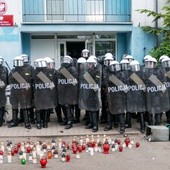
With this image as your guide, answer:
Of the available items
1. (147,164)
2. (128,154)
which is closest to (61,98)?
(128,154)

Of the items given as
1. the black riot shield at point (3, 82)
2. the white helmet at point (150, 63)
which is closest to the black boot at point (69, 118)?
the black riot shield at point (3, 82)

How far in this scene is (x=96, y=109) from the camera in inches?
450

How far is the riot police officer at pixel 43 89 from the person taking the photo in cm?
1168

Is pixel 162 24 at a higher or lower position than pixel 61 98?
higher

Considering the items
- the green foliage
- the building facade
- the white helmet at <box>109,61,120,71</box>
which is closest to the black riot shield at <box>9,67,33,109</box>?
the white helmet at <box>109,61,120,71</box>

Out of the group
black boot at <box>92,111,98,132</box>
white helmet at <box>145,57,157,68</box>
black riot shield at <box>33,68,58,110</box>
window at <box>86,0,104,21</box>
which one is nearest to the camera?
white helmet at <box>145,57,157,68</box>

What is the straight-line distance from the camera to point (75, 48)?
60.9ft

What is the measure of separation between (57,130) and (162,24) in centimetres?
719

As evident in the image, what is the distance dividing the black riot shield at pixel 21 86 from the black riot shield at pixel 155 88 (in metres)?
3.16

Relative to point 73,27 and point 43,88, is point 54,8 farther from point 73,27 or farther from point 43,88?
point 43,88

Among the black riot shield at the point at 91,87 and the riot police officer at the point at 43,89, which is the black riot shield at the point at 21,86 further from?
the black riot shield at the point at 91,87

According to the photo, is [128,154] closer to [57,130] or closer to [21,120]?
[57,130]

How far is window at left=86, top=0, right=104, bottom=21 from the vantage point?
701 inches

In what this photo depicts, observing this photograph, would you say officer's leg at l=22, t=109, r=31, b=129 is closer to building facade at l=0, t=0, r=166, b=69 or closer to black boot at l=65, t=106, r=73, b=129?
black boot at l=65, t=106, r=73, b=129
